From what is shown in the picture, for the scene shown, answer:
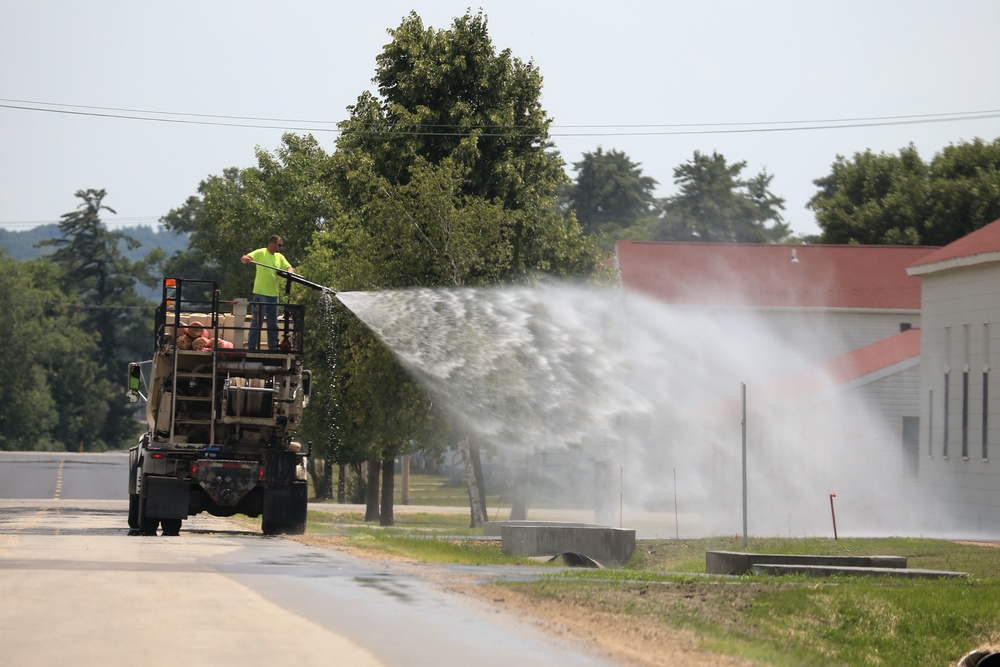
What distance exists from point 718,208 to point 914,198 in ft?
166

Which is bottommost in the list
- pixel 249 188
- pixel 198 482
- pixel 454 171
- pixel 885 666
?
pixel 885 666

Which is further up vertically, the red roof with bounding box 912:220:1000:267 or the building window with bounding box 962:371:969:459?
the red roof with bounding box 912:220:1000:267

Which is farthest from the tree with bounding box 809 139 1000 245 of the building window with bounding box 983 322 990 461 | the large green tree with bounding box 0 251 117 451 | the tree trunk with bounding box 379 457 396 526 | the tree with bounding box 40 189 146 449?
the tree with bounding box 40 189 146 449

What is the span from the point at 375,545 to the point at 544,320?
14191 millimetres

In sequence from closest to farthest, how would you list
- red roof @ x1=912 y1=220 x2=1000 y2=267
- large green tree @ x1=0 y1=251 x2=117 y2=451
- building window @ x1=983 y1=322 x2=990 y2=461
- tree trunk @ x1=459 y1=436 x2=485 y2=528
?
building window @ x1=983 y1=322 x2=990 y2=461, red roof @ x1=912 y1=220 x2=1000 y2=267, tree trunk @ x1=459 y1=436 x2=485 y2=528, large green tree @ x1=0 y1=251 x2=117 y2=451

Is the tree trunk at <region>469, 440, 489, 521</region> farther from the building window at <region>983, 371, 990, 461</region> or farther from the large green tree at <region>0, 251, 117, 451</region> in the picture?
the large green tree at <region>0, 251, 117, 451</region>

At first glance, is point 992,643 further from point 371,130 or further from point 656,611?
point 371,130

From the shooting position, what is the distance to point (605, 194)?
124 m

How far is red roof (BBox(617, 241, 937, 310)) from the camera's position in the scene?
166ft

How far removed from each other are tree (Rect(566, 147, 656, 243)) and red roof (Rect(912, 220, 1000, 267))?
84461 millimetres

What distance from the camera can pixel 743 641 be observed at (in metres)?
12.8

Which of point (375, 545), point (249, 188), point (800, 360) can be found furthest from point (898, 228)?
point (375, 545)

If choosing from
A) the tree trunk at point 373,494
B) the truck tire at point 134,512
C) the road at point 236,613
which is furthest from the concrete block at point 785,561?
the tree trunk at point 373,494

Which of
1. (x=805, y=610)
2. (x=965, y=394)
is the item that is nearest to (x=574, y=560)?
(x=805, y=610)
